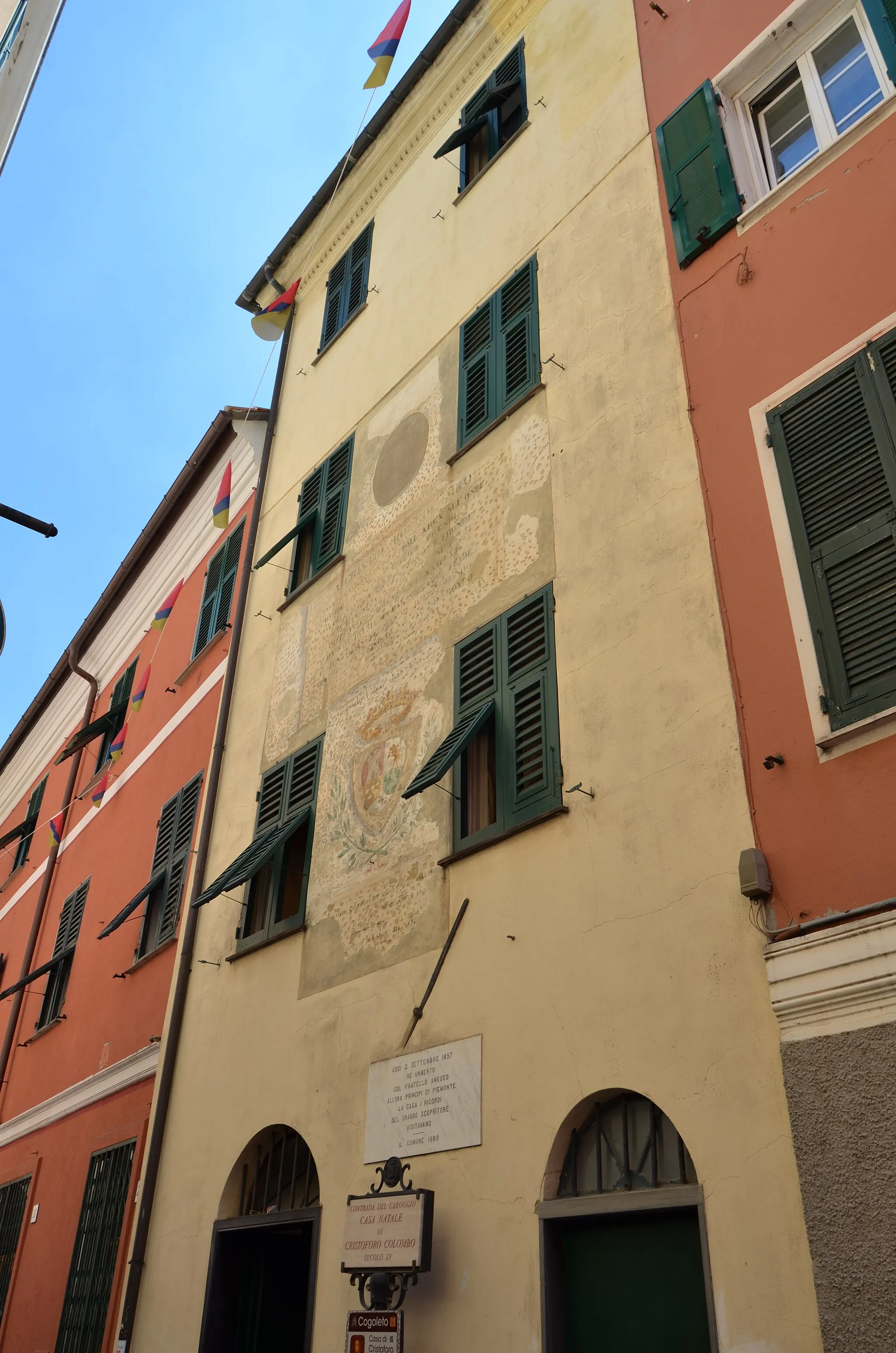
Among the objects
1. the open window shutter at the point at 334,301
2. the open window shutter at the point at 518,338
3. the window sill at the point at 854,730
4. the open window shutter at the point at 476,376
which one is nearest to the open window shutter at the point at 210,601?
the open window shutter at the point at 334,301

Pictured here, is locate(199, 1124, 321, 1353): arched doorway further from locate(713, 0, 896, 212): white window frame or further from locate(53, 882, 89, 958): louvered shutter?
locate(713, 0, 896, 212): white window frame

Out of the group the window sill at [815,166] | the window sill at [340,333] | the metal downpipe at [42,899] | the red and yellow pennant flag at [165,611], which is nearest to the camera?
the window sill at [815,166]

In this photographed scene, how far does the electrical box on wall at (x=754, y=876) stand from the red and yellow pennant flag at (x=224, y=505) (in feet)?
27.5

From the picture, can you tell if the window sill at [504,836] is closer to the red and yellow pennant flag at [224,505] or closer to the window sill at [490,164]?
the red and yellow pennant flag at [224,505]

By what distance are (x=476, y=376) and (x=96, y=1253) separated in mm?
8036

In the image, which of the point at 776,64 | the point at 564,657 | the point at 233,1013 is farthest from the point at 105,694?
the point at 776,64

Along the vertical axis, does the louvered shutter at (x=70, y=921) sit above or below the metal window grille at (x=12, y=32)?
below

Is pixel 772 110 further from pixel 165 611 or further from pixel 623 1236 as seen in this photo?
pixel 165 611

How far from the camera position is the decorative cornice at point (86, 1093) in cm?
970

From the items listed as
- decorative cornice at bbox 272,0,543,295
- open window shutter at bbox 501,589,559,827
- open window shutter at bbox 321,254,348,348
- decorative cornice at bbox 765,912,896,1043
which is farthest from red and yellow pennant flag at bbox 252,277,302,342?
decorative cornice at bbox 765,912,896,1043

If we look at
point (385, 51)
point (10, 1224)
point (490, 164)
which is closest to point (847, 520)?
point (490, 164)

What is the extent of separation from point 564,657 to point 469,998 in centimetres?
205

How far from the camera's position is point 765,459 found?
19.2 ft

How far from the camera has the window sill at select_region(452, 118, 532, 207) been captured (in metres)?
9.84
